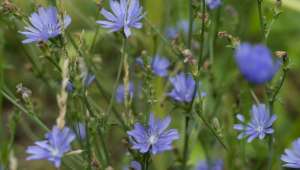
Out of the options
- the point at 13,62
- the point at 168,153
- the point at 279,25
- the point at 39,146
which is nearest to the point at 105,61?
the point at 13,62

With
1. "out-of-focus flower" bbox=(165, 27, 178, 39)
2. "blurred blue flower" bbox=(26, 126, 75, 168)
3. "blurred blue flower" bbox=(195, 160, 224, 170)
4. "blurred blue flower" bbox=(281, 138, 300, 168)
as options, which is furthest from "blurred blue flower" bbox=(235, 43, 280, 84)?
"out-of-focus flower" bbox=(165, 27, 178, 39)

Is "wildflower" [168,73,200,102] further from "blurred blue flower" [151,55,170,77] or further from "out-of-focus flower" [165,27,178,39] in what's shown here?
"out-of-focus flower" [165,27,178,39]

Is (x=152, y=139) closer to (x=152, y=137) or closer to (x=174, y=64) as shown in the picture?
(x=152, y=137)

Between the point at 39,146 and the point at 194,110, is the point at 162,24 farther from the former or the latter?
the point at 39,146

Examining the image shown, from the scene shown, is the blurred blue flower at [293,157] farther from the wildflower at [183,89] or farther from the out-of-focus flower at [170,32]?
the out-of-focus flower at [170,32]

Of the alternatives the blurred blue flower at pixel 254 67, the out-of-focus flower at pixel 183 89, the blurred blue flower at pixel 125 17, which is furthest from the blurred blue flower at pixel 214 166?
the blurred blue flower at pixel 125 17

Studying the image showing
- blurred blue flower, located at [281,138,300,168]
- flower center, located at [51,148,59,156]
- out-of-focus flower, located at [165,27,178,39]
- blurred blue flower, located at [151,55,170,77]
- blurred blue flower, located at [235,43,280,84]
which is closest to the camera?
flower center, located at [51,148,59,156]
